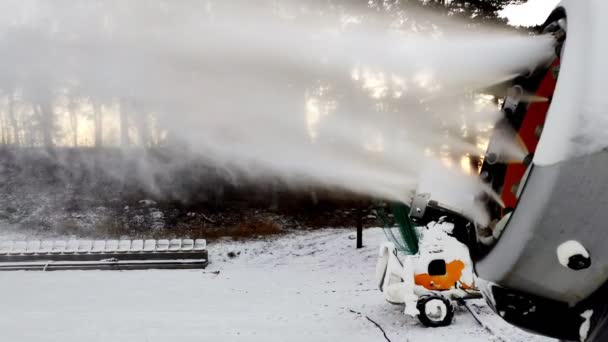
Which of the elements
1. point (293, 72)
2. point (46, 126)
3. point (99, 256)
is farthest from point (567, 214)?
point (46, 126)

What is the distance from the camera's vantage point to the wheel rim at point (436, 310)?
9.45 meters

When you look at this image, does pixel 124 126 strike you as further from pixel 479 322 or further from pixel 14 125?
pixel 479 322

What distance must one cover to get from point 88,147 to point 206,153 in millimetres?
8247

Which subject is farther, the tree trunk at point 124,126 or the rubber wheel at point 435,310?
the tree trunk at point 124,126

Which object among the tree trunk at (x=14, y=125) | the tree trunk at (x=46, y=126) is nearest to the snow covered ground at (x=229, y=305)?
the tree trunk at (x=46, y=126)

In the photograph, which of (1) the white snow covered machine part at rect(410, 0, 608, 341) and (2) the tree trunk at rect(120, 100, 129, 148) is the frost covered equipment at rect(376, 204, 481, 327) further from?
(2) the tree trunk at rect(120, 100, 129, 148)

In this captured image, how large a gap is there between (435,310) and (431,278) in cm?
61

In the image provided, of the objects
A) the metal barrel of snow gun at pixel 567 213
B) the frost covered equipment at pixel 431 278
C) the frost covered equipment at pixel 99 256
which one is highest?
the metal barrel of snow gun at pixel 567 213

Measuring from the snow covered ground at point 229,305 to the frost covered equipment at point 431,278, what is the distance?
0.35 metres

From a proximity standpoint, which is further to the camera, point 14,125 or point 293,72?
point 14,125

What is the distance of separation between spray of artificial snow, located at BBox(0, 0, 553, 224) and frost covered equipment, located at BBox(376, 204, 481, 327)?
3.93 feet

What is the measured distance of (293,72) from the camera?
21922 mm

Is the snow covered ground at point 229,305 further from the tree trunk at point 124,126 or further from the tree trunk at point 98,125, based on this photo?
Result: the tree trunk at point 98,125

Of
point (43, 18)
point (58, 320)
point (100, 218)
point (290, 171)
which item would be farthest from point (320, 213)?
point (43, 18)
